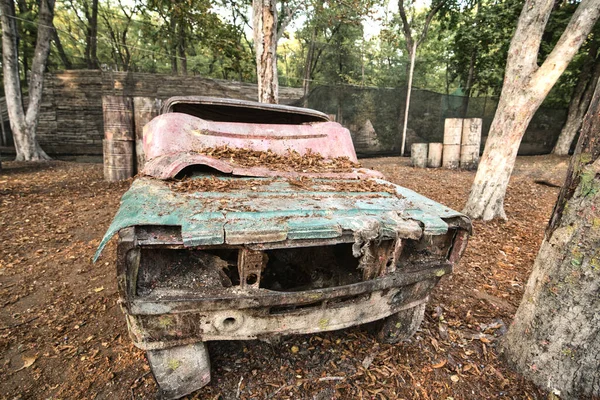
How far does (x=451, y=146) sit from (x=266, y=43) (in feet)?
19.8

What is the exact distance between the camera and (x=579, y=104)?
10.7 meters

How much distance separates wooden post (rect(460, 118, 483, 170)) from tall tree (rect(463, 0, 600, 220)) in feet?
16.0

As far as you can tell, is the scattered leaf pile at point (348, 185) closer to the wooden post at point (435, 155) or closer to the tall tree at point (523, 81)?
the tall tree at point (523, 81)

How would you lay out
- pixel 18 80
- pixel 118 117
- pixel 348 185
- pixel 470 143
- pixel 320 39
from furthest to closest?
pixel 320 39, pixel 470 143, pixel 18 80, pixel 118 117, pixel 348 185

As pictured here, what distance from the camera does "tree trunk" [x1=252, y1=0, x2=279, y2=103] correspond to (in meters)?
5.94

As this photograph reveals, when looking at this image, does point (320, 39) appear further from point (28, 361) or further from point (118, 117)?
point (28, 361)

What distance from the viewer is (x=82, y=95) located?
959 cm

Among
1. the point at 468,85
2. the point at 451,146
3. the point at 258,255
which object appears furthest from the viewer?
the point at 468,85

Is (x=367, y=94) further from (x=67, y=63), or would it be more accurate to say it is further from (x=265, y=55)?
(x=67, y=63)

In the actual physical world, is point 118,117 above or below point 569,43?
below

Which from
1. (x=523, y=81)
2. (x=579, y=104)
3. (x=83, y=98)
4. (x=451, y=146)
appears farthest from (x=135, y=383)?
(x=579, y=104)

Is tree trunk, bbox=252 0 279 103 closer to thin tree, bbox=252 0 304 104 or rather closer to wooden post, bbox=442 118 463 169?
thin tree, bbox=252 0 304 104

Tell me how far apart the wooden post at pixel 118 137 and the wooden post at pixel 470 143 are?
8.34 metres

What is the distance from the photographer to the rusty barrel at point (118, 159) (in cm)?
608
